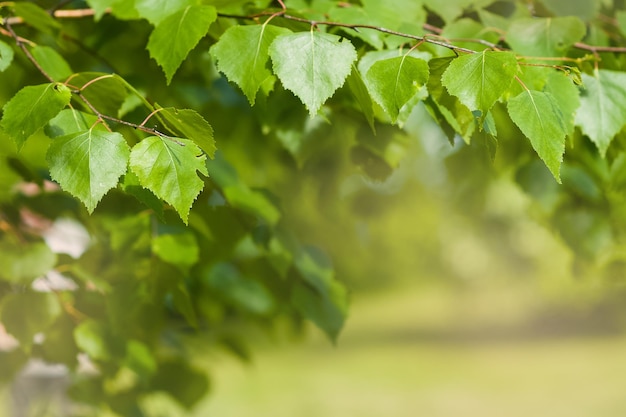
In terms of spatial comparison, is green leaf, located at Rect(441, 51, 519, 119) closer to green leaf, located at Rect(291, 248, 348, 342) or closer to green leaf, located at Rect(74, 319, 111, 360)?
green leaf, located at Rect(291, 248, 348, 342)

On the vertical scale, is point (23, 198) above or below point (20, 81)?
below

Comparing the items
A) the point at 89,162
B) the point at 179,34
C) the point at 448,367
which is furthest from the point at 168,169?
the point at 448,367

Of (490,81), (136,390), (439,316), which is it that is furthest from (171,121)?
(439,316)

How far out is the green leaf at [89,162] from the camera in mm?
402

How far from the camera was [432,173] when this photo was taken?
118 cm

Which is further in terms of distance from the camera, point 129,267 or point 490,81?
point 129,267

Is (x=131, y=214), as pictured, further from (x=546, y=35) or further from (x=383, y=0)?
(x=546, y=35)

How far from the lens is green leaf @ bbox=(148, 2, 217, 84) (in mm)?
496

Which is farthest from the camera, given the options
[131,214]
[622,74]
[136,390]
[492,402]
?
[492,402]

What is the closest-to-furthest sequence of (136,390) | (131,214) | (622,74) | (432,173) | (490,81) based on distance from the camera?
(490,81), (622,74), (131,214), (136,390), (432,173)

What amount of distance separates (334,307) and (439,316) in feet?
2.03

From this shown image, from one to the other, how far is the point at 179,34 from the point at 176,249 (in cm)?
32

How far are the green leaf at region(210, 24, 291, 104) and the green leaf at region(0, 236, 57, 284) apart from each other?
0.42 metres

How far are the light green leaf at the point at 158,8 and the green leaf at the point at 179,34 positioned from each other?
4cm
